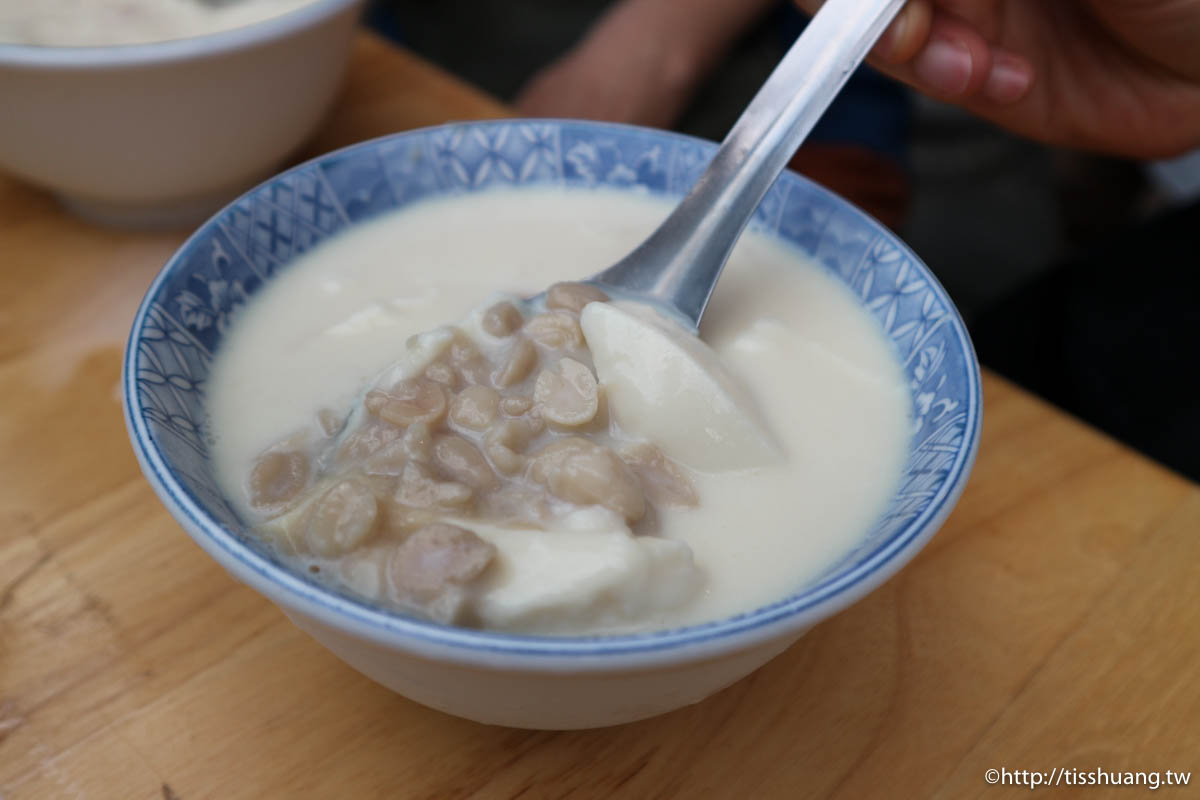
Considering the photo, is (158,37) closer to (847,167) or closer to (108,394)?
(108,394)

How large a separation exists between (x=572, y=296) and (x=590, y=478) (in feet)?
0.81

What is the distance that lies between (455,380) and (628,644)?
38cm

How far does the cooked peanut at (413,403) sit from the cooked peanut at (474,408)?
0.01 metres

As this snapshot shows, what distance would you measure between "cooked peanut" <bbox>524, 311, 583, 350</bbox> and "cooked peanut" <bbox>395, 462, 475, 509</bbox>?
20 cm

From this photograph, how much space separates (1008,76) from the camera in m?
1.32

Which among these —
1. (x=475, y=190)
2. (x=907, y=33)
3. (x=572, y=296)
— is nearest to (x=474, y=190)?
(x=475, y=190)

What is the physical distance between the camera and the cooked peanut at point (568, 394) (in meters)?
0.91

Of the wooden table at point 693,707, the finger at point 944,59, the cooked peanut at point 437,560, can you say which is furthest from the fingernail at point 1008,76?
the cooked peanut at point 437,560

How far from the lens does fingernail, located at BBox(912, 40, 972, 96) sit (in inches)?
49.9

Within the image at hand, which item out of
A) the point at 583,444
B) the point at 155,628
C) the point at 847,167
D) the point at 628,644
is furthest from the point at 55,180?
the point at 847,167

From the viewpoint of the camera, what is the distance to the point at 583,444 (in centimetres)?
86

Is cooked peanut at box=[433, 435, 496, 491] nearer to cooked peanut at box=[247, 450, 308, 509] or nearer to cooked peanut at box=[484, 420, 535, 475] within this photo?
cooked peanut at box=[484, 420, 535, 475]

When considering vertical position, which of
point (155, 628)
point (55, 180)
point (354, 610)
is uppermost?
point (354, 610)

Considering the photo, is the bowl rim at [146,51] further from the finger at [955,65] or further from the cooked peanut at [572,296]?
the finger at [955,65]
